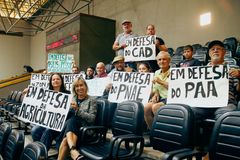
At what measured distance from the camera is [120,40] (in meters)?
4.07

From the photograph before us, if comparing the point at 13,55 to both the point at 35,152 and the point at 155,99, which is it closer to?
the point at 155,99

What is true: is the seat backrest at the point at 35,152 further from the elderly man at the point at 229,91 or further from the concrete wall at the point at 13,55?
the concrete wall at the point at 13,55

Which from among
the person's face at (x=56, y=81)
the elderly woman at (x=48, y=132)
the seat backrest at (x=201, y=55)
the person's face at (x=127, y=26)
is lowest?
the elderly woman at (x=48, y=132)

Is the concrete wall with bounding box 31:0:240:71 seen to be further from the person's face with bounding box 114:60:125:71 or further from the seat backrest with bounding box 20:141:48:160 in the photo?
the seat backrest with bounding box 20:141:48:160

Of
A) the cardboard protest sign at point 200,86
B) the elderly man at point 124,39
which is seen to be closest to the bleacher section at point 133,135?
the cardboard protest sign at point 200,86

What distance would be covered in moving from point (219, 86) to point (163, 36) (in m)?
3.92

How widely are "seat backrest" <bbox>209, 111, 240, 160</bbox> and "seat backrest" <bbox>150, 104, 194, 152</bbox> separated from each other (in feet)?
0.73

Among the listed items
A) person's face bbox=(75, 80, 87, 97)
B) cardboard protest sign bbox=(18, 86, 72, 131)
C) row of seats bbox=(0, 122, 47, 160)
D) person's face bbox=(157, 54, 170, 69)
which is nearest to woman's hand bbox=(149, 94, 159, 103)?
person's face bbox=(157, 54, 170, 69)

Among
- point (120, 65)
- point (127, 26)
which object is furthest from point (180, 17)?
point (120, 65)

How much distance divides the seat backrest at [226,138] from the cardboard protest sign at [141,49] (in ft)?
5.91

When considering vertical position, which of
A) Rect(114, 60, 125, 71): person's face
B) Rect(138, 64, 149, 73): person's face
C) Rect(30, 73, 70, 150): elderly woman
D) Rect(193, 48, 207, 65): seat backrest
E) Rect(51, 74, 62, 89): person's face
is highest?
Rect(193, 48, 207, 65): seat backrest

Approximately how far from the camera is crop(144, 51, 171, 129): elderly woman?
2.62m

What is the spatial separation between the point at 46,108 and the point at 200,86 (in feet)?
5.10

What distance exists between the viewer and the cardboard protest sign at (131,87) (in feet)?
8.96
